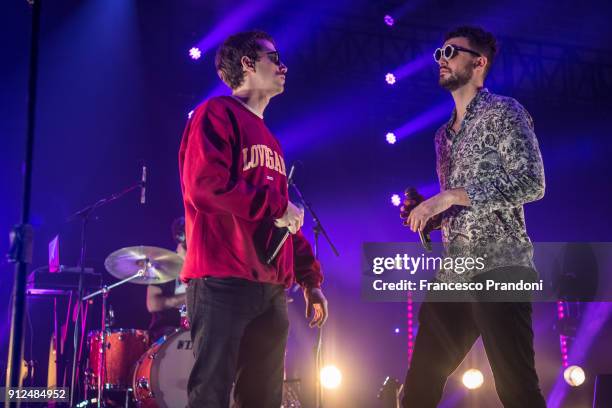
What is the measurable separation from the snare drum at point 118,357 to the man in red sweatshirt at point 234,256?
4.48m

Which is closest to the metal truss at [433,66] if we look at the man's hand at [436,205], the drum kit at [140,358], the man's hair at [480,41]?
the drum kit at [140,358]

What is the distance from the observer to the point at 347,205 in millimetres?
9133

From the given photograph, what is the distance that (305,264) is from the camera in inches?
120

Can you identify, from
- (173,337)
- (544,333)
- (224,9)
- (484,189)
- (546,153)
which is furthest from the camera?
(546,153)

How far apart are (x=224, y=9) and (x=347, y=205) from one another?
312cm

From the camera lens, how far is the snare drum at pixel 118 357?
6.68 m

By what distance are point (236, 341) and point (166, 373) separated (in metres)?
3.94

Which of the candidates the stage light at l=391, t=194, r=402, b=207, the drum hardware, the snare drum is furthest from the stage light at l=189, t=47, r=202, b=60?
the snare drum

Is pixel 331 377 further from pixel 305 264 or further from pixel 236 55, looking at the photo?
pixel 236 55

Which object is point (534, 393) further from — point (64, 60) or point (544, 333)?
point (64, 60)

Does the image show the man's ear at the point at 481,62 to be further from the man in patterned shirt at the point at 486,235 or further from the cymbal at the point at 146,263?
the cymbal at the point at 146,263

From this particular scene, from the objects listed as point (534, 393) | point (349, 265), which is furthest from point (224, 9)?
point (534, 393)

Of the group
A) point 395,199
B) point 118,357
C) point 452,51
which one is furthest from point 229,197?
point 395,199

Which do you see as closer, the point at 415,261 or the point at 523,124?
the point at 523,124
